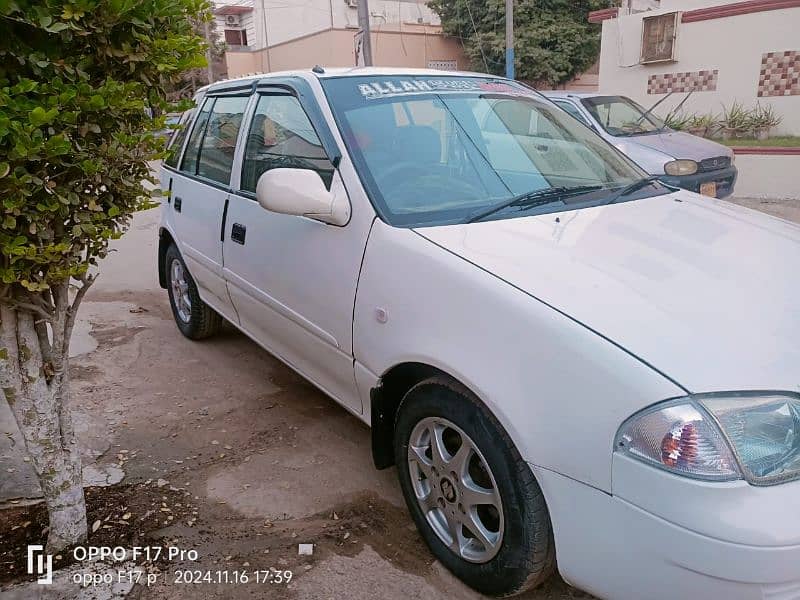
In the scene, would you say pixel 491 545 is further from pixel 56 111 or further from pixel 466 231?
pixel 56 111

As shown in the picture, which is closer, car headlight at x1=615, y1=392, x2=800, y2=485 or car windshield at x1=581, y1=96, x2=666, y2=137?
car headlight at x1=615, y1=392, x2=800, y2=485

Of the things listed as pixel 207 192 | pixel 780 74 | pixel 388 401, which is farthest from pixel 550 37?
pixel 388 401

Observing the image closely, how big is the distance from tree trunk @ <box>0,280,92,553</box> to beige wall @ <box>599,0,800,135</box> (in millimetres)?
13318

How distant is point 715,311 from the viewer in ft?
6.60

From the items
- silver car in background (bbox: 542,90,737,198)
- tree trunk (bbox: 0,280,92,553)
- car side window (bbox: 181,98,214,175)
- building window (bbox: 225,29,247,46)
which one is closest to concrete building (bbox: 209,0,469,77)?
building window (bbox: 225,29,247,46)

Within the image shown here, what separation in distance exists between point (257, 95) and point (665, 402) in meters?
2.85

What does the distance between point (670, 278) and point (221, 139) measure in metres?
2.88

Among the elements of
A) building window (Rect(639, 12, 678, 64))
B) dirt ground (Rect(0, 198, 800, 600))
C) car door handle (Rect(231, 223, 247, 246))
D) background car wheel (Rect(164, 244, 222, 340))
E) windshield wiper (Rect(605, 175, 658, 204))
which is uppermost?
building window (Rect(639, 12, 678, 64))

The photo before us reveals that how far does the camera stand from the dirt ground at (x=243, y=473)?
249 centimetres

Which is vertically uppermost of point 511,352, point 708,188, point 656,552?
point 511,352

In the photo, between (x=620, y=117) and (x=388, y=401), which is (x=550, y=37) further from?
(x=388, y=401)

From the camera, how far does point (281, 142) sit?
11.2 ft

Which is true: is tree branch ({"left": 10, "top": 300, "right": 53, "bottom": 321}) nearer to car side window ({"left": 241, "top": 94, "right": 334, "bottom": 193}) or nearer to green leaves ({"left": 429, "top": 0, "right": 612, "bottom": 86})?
car side window ({"left": 241, "top": 94, "right": 334, "bottom": 193})

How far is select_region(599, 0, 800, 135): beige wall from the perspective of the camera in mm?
12312
